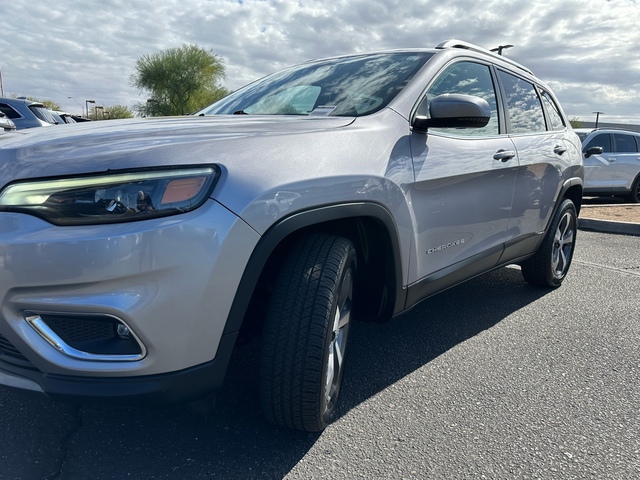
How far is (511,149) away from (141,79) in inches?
1668

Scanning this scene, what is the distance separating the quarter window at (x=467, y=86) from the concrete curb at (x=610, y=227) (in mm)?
4940

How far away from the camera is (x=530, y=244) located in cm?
368

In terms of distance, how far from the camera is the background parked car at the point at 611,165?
1011 cm

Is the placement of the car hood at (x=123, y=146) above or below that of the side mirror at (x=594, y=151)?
above

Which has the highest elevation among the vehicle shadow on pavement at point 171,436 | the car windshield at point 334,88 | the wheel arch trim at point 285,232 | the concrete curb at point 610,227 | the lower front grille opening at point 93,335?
the car windshield at point 334,88

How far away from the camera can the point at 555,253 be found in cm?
418

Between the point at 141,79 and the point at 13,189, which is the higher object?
the point at 141,79

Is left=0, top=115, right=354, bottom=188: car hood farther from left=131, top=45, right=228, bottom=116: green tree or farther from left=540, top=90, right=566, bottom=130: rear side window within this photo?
left=131, top=45, right=228, bottom=116: green tree

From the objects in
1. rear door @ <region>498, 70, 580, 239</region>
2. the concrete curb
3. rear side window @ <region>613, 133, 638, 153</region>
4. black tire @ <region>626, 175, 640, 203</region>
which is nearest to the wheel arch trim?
rear door @ <region>498, 70, 580, 239</region>

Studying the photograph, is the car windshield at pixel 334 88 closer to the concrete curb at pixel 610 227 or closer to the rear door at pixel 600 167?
the concrete curb at pixel 610 227

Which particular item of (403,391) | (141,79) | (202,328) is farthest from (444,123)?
(141,79)

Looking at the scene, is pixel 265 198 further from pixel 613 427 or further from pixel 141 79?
pixel 141 79

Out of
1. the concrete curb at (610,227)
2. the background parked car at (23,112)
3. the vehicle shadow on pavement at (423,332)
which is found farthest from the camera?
the background parked car at (23,112)

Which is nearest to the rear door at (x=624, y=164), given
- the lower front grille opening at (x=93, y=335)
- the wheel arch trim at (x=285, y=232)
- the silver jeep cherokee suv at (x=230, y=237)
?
the silver jeep cherokee suv at (x=230, y=237)
